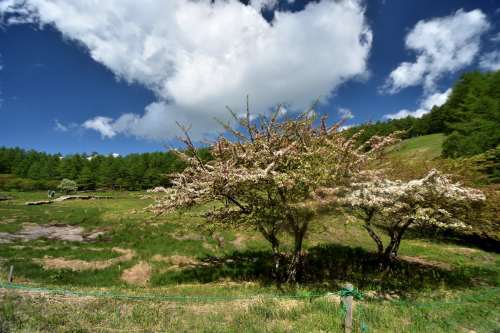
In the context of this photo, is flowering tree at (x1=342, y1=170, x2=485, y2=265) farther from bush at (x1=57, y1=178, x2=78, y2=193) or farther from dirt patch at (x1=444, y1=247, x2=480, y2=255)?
bush at (x1=57, y1=178, x2=78, y2=193)

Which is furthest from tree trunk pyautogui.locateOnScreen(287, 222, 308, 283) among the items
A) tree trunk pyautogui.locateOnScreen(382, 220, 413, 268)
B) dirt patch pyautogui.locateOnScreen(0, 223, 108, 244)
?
dirt patch pyautogui.locateOnScreen(0, 223, 108, 244)

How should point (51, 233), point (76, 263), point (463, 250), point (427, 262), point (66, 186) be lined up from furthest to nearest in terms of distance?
1. point (66, 186)
2. point (463, 250)
3. point (51, 233)
4. point (427, 262)
5. point (76, 263)

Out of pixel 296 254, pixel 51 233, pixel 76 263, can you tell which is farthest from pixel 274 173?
pixel 51 233

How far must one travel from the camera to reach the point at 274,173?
11227 millimetres

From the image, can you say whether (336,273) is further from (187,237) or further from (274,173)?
(187,237)

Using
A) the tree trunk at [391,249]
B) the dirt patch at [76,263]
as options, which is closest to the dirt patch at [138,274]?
the dirt patch at [76,263]

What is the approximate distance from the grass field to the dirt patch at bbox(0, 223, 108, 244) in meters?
0.13

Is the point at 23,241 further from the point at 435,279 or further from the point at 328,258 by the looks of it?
the point at 435,279

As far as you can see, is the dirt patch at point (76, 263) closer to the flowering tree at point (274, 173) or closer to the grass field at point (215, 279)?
the grass field at point (215, 279)

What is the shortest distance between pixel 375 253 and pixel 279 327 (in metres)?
15.4

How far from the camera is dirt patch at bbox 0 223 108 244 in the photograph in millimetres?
21250

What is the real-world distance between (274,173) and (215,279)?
24.4 feet

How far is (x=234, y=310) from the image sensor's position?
9.20 meters

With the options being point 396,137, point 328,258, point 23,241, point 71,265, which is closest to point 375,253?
point 328,258
